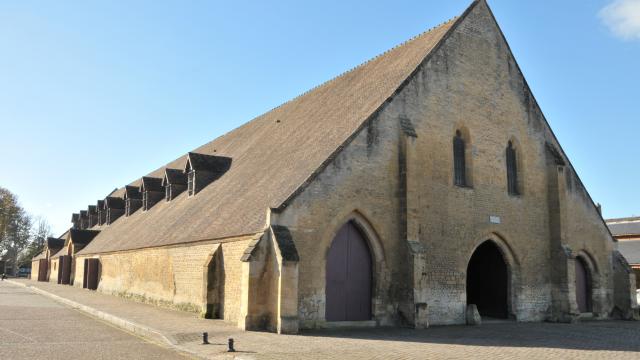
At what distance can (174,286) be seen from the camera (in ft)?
69.9

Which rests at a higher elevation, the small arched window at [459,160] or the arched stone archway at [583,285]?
the small arched window at [459,160]

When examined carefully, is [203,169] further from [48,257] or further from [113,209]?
[48,257]

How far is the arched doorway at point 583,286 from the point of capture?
23.1m

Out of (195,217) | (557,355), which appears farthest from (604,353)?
(195,217)

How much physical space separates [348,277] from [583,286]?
475 inches

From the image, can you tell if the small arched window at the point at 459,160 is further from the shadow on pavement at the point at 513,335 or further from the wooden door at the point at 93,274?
the wooden door at the point at 93,274

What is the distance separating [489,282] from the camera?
21906 mm

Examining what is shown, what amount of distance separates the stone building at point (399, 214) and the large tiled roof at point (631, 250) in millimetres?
14064

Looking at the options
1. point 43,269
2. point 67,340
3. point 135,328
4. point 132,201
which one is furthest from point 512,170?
point 43,269

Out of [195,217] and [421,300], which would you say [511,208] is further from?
[195,217]

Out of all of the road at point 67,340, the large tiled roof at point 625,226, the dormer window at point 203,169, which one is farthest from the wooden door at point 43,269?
the large tiled roof at point 625,226

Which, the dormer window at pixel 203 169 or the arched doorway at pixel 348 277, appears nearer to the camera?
the arched doorway at pixel 348 277

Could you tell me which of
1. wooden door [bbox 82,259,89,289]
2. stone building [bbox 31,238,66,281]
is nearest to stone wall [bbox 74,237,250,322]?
wooden door [bbox 82,259,89,289]

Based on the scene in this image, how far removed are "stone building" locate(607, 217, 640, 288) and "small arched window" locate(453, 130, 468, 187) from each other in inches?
853
